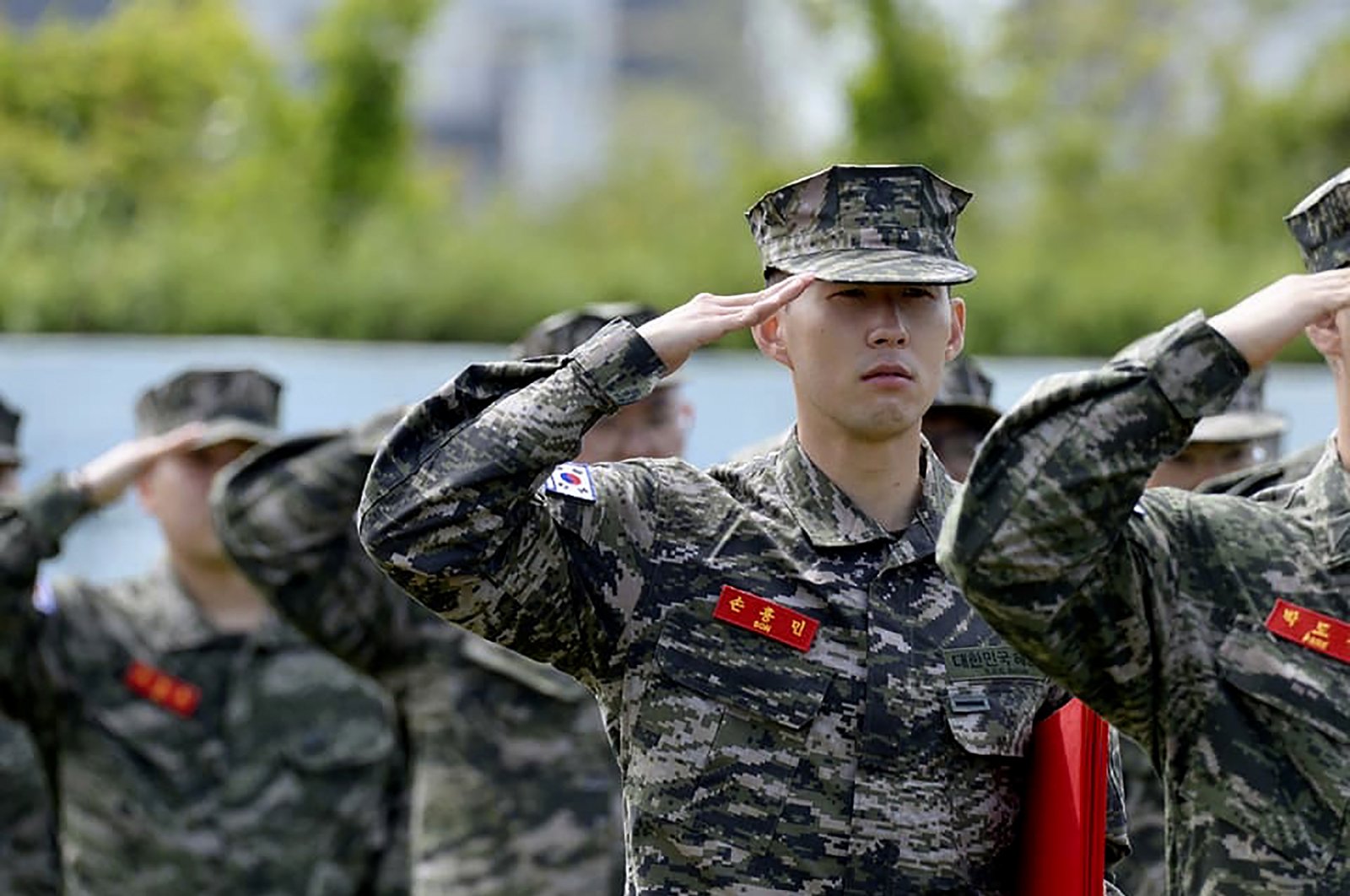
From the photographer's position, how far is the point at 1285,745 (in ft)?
12.3

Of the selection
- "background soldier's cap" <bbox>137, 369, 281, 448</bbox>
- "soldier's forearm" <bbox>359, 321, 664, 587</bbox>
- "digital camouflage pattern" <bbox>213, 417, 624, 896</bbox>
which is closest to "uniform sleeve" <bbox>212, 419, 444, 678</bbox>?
"digital camouflage pattern" <bbox>213, 417, 624, 896</bbox>

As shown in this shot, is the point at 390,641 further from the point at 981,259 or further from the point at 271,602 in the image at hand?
the point at 981,259

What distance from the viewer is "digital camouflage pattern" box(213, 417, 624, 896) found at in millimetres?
6750

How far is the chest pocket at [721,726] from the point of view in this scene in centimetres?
423

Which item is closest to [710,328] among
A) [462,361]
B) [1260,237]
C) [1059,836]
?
[1059,836]

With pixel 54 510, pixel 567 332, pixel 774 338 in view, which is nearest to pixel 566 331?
pixel 567 332

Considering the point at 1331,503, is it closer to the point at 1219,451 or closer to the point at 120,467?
the point at 1219,451

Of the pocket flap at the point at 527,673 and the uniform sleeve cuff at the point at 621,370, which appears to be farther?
the pocket flap at the point at 527,673

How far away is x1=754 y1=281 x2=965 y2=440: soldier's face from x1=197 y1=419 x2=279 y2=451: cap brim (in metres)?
3.72

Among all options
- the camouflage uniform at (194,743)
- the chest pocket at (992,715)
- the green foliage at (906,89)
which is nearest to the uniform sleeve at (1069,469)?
the chest pocket at (992,715)

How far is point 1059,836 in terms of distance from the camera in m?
4.14

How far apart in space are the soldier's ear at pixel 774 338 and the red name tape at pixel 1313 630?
→ 1.02 metres

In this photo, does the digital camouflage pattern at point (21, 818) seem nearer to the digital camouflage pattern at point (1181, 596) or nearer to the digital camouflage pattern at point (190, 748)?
the digital camouflage pattern at point (190, 748)

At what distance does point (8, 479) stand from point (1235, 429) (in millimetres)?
4050
